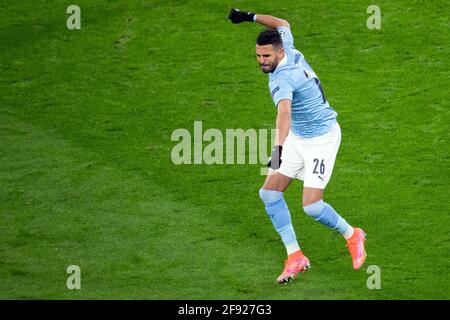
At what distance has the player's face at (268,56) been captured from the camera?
12.2 meters

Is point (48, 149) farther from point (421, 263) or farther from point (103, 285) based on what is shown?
point (421, 263)

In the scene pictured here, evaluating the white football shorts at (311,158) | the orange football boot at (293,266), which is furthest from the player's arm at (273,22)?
the orange football boot at (293,266)

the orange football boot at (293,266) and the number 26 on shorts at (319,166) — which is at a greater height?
the number 26 on shorts at (319,166)

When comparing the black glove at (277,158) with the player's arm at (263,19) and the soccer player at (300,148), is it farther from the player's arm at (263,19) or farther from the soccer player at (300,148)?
the player's arm at (263,19)

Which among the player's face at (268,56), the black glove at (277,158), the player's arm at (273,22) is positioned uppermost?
the player's arm at (273,22)

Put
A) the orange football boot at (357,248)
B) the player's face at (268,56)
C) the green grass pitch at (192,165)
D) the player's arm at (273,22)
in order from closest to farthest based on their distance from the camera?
the player's face at (268,56) → the orange football boot at (357,248) → the green grass pitch at (192,165) → the player's arm at (273,22)

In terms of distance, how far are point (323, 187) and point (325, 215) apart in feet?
1.06

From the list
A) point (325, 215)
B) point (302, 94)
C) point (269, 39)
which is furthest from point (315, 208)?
point (269, 39)

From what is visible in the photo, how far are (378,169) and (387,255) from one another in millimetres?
2922

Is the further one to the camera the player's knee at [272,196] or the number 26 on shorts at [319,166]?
the player's knee at [272,196]

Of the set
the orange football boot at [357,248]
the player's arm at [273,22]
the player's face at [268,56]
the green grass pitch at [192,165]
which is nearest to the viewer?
the player's face at [268,56]

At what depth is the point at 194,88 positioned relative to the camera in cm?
1880

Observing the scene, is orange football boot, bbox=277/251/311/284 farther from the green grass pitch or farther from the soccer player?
the green grass pitch

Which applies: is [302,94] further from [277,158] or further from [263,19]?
[263,19]
